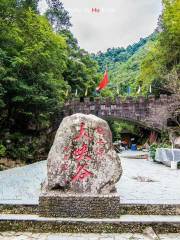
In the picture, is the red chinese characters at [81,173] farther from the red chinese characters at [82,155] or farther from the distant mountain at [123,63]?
the distant mountain at [123,63]

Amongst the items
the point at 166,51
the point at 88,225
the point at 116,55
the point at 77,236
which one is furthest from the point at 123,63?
the point at 77,236

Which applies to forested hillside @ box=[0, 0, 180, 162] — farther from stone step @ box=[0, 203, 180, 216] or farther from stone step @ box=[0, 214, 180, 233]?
stone step @ box=[0, 214, 180, 233]

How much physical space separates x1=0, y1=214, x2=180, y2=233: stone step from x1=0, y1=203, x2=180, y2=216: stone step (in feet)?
1.10

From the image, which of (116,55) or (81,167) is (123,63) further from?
(81,167)

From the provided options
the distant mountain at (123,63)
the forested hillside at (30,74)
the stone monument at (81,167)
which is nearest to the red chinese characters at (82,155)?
the stone monument at (81,167)

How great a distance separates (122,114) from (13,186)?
1738 cm

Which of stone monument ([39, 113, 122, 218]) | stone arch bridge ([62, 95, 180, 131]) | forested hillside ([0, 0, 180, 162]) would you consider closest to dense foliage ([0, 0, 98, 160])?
forested hillside ([0, 0, 180, 162])

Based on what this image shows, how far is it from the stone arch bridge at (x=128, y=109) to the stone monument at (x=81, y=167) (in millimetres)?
18753

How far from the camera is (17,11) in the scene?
1558 centimetres

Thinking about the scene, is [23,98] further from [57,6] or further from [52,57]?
[57,6]

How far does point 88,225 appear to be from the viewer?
4.04 m

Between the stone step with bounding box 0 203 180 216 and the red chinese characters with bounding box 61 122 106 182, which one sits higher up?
the red chinese characters with bounding box 61 122 106 182

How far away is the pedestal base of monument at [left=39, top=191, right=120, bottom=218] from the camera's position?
4.27m

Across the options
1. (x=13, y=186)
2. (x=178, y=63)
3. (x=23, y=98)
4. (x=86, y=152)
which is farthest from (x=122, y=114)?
(x=86, y=152)
